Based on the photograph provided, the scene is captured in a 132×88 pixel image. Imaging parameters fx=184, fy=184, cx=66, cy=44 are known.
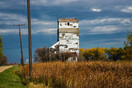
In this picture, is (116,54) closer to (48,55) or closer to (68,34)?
(68,34)

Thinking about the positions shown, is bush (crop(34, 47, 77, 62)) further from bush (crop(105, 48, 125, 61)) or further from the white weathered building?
bush (crop(105, 48, 125, 61))

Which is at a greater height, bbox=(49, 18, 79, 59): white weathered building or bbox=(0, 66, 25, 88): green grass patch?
bbox=(49, 18, 79, 59): white weathered building

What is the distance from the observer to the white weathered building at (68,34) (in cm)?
5413

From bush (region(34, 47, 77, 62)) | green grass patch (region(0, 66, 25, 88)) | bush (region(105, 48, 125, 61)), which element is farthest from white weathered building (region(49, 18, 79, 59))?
green grass patch (region(0, 66, 25, 88))

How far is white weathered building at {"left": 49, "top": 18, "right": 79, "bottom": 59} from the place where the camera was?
54131 millimetres

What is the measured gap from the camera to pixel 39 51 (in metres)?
51.4

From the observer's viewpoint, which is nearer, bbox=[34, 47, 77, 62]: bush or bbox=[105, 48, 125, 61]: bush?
bbox=[34, 47, 77, 62]: bush

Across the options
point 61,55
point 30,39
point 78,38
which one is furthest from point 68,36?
point 30,39

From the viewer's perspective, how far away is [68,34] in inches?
2152

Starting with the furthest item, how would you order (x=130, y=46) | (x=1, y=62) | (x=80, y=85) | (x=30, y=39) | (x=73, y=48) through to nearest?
(x=1, y=62), (x=73, y=48), (x=130, y=46), (x=30, y=39), (x=80, y=85)

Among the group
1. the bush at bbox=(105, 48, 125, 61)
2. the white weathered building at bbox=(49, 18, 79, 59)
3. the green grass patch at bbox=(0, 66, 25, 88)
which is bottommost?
the bush at bbox=(105, 48, 125, 61)

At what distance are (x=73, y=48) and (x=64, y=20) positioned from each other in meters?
8.81

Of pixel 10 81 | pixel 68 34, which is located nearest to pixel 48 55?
pixel 68 34

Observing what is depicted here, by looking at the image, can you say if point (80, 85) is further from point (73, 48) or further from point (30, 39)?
point (73, 48)
